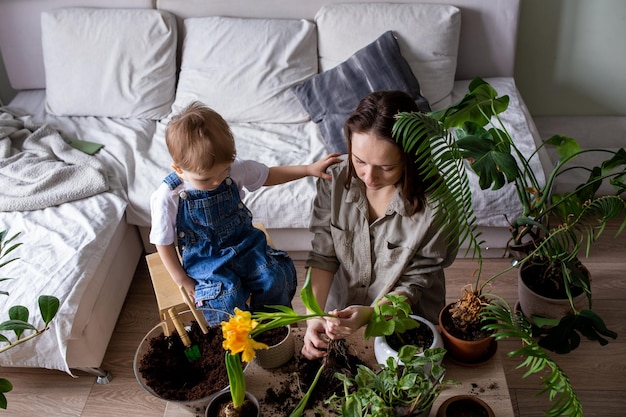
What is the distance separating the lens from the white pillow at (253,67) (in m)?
2.37

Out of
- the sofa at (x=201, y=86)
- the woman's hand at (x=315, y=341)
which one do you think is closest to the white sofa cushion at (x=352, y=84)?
the sofa at (x=201, y=86)

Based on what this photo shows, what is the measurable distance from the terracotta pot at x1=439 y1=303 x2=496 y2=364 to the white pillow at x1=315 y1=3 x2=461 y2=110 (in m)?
1.44

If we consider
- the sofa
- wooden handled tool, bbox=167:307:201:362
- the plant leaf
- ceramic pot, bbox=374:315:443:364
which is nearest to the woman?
ceramic pot, bbox=374:315:443:364

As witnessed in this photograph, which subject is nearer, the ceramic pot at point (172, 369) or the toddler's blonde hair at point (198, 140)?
the ceramic pot at point (172, 369)

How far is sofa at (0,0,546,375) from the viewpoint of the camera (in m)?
2.06

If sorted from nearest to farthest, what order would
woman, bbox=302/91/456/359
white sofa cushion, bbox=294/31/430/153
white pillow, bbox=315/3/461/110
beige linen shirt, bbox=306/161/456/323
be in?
1. woman, bbox=302/91/456/359
2. beige linen shirt, bbox=306/161/456/323
3. white sofa cushion, bbox=294/31/430/153
4. white pillow, bbox=315/3/461/110

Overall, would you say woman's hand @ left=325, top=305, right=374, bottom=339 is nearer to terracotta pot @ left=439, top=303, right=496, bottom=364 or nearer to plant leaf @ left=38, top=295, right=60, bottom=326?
terracotta pot @ left=439, top=303, right=496, bottom=364

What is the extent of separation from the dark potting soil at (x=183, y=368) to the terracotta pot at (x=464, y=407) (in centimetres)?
→ 40

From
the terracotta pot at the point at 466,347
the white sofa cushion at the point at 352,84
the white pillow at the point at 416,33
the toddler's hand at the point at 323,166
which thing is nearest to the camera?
the terracotta pot at the point at 466,347

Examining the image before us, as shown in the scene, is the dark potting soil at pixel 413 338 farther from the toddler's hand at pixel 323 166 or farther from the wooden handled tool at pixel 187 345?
the toddler's hand at pixel 323 166

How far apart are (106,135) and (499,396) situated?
1.94 m

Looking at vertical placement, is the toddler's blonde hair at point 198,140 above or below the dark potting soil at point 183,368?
above

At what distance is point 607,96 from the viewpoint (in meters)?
2.66

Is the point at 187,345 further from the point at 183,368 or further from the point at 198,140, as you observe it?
the point at 198,140
